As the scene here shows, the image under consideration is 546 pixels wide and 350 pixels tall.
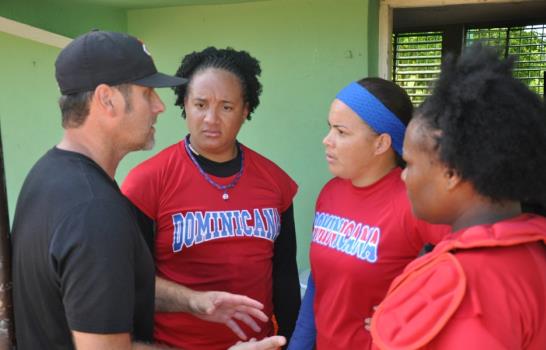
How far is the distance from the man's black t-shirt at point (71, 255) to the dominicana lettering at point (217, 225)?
21.8 inches

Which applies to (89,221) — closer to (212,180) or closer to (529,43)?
(212,180)

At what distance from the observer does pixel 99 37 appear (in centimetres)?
135

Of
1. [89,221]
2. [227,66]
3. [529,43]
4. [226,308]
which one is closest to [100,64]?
[89,221]

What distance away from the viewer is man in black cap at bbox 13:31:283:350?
1082 mm

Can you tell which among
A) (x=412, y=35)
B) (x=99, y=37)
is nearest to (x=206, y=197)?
(x=99, y=37)

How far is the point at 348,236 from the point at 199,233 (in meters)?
0.60

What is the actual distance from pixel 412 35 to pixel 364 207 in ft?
13.7

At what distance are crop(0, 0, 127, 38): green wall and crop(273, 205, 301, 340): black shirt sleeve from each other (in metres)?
2.15

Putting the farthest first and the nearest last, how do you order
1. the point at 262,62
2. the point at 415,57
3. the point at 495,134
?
the point at 415,57 < the point at 262,62 < the point at 495,134

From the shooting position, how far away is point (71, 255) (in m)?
1.07

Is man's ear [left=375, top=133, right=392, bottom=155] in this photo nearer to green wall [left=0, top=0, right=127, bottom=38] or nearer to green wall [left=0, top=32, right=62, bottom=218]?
green wall [left=0, top=0, right=127, bottom=38]

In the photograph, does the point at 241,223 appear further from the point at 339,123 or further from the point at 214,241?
the point at 339,123

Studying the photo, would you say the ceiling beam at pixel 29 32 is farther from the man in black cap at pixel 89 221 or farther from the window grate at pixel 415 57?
the window grate at pixel 415 57

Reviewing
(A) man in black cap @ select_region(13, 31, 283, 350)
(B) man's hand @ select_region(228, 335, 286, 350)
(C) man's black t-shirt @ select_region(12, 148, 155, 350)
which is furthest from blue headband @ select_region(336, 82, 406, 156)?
(C) man's black t-shirt @ select_region(12, 148, 155, 350)
